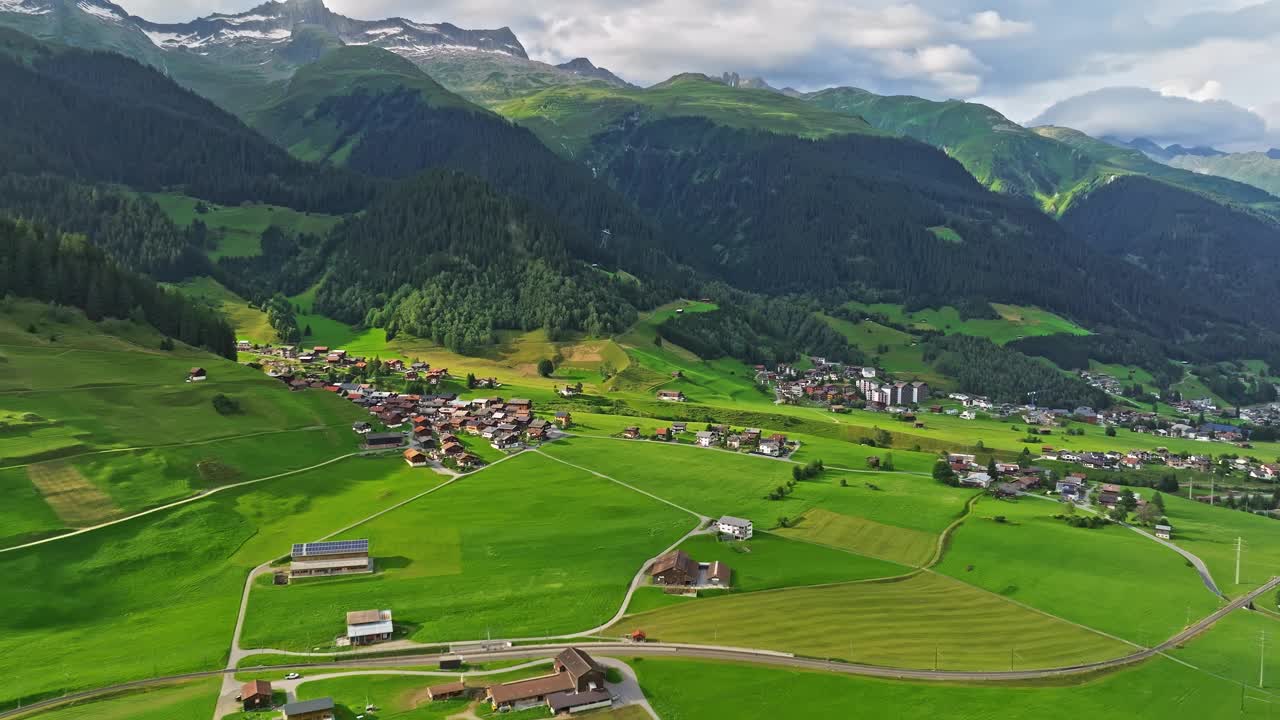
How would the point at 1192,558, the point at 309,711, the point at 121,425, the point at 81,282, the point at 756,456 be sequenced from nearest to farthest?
the point at 309,711 < the point at 1192,558 < the point at 121,425 < the point at 756,456 < the point at 81,282

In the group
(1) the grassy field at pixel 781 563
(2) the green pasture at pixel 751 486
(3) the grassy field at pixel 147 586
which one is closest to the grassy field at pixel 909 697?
(1) the grassy field at pixel 781 563

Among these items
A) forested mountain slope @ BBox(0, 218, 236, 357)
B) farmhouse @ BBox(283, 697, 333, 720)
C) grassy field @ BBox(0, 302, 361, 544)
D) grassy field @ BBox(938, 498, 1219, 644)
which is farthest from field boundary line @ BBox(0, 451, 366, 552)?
grassy field @ BBox(938, 498, 1219, 644)

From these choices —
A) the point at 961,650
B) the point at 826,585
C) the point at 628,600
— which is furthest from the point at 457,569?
the point at 961,650

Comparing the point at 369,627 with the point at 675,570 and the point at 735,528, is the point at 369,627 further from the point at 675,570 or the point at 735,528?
the point at 735,528

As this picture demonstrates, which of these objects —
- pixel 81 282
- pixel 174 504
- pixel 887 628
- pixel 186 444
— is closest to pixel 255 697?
pixel 174 504

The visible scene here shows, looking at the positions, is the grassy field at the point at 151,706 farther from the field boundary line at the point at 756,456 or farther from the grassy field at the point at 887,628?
the field boundary line at the point at 756,456

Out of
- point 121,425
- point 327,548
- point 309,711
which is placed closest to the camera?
point 309,711

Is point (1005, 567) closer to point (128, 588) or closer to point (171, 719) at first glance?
point (171, 719)
